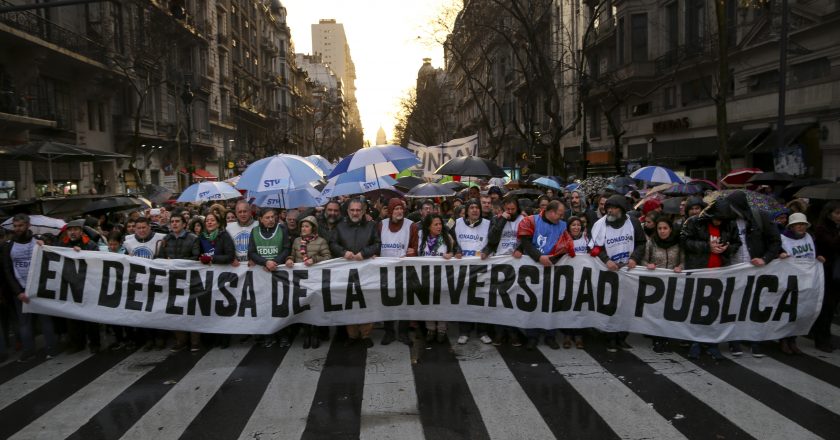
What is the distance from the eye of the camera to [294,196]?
411 inches

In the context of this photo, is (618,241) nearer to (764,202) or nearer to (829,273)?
(829,273)

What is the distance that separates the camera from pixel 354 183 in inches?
439

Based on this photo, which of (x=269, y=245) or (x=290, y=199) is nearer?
(x=269, y=245)

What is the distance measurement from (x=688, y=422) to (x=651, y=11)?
28.5 meters

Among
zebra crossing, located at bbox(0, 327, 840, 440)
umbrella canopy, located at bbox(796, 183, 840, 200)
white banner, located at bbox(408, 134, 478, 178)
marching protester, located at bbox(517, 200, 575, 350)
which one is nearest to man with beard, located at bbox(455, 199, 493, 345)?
zebra crossing, located at bbox(0, 327, 840, 440)

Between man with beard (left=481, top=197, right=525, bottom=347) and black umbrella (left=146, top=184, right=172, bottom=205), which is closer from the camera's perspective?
man with beard (left=481, top=197, right=525, bottom=347)

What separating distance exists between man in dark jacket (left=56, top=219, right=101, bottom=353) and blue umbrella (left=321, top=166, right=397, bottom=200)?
4268 millimetres

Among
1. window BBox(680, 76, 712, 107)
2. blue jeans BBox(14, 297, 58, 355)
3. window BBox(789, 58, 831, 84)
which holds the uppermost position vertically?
window BBox(680, 76, 712, 107)

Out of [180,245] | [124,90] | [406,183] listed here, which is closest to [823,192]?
[180,245]

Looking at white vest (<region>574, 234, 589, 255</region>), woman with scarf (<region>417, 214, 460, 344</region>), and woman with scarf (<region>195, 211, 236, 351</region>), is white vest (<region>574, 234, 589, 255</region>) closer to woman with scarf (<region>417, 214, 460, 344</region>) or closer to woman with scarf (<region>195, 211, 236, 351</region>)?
woman with scarf (<region>417, 214, 460, 344</region>)

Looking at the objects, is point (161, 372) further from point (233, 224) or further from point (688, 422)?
point (688, 422)

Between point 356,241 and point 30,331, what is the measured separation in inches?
161

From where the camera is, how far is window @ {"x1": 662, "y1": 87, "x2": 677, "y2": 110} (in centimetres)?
2794

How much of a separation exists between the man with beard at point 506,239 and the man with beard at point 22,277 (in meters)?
5.47
